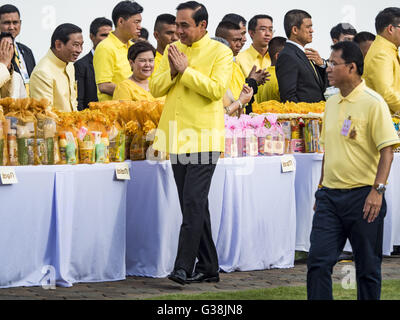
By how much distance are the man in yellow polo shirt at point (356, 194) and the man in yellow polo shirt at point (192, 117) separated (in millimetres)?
1485

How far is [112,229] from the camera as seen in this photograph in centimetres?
668

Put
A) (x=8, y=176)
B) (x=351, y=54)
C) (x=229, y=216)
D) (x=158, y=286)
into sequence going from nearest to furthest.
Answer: (x=351, y=54) < (x=8, y=176) < (x=158, y=286) < (x=229, y=216)

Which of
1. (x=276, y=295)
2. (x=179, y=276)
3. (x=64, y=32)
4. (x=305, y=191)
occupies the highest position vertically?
(x=64, y=32)

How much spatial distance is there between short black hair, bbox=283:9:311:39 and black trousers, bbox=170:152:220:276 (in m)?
2.52

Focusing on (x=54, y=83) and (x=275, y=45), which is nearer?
(x=54, y=83)

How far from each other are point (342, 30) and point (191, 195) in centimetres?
529

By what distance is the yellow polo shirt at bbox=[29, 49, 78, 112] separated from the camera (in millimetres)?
7621

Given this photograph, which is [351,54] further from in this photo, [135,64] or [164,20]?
[164,20]

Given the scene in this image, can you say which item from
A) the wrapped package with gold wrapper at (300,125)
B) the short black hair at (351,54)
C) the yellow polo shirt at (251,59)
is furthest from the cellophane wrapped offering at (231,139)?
the yellow polo shirt at (251,59)

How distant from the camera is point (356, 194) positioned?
4.96m

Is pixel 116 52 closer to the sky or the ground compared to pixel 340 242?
closer to the sky

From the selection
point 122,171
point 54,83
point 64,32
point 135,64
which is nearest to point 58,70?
point 54,83

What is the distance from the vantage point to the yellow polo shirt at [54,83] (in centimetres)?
762
